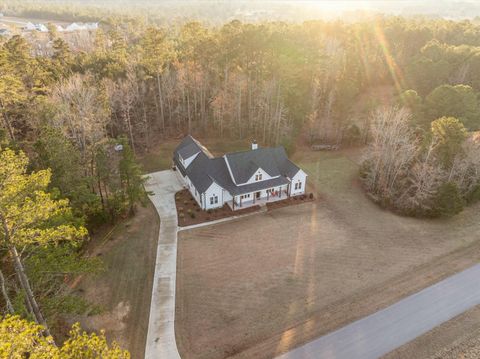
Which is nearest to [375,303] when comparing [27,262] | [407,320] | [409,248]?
[407,320]

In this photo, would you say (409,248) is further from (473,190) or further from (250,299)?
(250,299)

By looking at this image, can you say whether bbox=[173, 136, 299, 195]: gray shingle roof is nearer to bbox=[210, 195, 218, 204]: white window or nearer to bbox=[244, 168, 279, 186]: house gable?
bbox=[244, 168, 279, 186]: house gable

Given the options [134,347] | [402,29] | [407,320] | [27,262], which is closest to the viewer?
[27,262]

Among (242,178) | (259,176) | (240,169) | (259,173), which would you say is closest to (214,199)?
(242,178)

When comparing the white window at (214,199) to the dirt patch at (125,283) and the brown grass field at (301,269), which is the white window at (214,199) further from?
the dirt patch at (125,283)

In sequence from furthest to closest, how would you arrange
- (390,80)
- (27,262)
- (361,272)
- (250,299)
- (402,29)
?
(402,29) < (390,80) < (361,272) < (250,299) < (27,262)

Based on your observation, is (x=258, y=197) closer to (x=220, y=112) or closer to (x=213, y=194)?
(x=213, y=194)

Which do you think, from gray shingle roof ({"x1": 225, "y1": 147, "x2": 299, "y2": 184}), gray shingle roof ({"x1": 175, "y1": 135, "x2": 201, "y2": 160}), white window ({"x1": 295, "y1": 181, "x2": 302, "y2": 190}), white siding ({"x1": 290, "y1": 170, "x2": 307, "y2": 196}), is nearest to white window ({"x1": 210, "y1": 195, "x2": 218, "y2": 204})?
gray shingle roof ({"x1": 225, "y1": 147, "x2": 299, "y2": 184})

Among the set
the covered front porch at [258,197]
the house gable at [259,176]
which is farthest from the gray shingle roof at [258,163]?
the covered front porch at [258,197]
